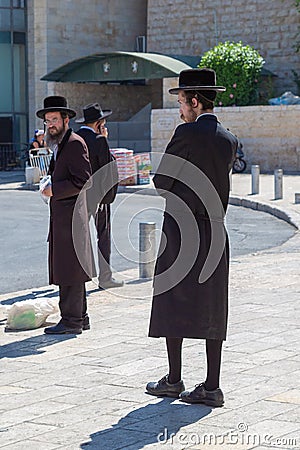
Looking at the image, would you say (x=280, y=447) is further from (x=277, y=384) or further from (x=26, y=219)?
(x=26, y=219)

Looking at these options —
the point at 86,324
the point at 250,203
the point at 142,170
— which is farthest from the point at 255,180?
the point at 86,324

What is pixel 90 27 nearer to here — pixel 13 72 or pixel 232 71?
pixel 13 72

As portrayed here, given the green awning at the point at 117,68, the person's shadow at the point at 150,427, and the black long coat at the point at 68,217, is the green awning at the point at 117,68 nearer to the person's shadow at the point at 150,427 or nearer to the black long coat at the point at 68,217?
the black long coat at the point at 68,217

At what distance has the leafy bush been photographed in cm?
2938

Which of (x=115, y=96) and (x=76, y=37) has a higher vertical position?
(x=76, y=37)

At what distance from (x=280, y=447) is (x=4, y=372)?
Answer: 2.44m

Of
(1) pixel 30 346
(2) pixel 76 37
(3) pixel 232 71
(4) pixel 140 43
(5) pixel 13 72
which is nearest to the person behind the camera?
(1) pixel 30 346

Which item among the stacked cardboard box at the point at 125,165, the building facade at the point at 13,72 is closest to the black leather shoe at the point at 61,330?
the stacked cardboard box at the point at 125,165

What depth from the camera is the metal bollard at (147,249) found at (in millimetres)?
10633

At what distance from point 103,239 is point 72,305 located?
2195 millimetres

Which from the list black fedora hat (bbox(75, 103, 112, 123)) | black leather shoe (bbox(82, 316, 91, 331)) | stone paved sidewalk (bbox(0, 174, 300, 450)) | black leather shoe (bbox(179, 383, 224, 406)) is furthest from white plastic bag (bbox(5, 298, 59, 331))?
black leather shoe (bbox(179, 383, 224, 406))

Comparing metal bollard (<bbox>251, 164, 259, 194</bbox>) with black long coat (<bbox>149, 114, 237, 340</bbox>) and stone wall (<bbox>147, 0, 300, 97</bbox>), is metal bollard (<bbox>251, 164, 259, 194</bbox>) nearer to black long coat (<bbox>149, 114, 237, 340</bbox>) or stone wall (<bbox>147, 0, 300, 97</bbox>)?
stone wall (<bbox>147, 0, 300, 97</bbox>)

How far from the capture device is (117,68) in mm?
31734

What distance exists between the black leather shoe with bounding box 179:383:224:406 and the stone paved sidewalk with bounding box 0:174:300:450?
0.04 meters
